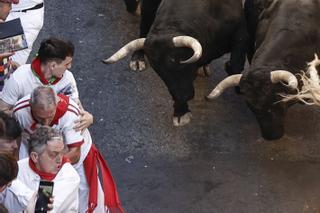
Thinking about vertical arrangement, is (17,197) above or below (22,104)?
below

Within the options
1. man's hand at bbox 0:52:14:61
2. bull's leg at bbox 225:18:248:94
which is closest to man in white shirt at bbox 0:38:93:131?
man's hand at bbox 0:52:14:61

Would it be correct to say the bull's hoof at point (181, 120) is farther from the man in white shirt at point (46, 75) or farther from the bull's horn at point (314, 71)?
the man in white shirt at point (46, 75)

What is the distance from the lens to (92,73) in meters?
8.27

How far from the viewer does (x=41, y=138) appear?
13.8 feet

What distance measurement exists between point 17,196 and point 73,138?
27.5 inches

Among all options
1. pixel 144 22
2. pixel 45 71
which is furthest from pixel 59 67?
pixel 144 22

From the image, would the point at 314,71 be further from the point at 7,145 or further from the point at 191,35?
the point at 7,145

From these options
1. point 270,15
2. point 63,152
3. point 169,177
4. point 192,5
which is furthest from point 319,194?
point 63,152

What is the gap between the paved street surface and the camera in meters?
6.43

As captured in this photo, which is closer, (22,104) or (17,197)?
(17,197)

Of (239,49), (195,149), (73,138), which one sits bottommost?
(195,149)

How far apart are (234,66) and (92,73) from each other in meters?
1.83

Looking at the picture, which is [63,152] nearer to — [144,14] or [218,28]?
[218,28]

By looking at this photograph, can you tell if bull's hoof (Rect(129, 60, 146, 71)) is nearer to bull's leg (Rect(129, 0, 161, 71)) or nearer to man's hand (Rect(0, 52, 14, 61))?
bull's leg (Rect(129, 0, 161, 71))
